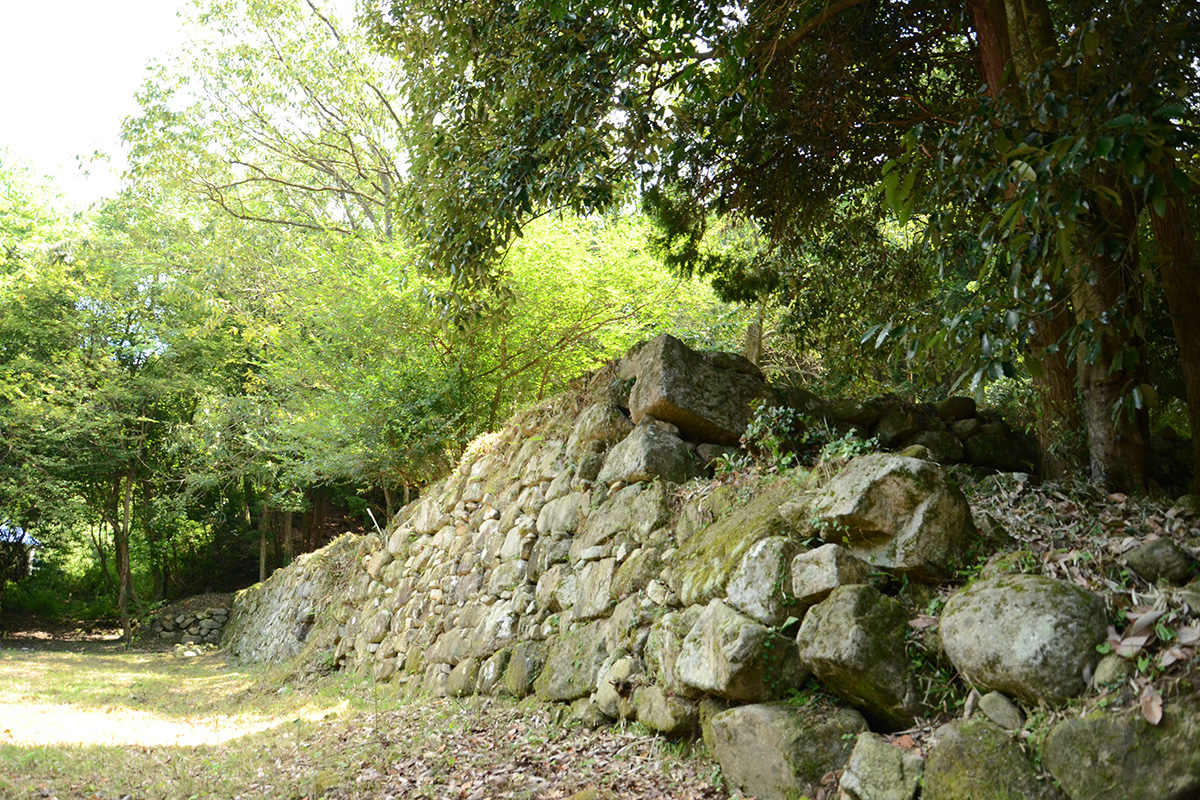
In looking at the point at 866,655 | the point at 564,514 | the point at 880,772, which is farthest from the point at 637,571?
the point at 880,772

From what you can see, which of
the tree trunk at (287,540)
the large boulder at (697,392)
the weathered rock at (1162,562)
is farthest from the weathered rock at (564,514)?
the tree trunk at (287,540)

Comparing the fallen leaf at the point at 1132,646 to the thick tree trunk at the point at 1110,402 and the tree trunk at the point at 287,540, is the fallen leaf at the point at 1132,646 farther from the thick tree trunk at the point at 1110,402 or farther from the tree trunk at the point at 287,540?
the tree trunk at the point at 287,540

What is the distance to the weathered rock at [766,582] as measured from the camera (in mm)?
3586

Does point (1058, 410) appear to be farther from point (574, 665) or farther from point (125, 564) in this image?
point (125, 564)

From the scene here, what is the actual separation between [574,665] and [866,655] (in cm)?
253

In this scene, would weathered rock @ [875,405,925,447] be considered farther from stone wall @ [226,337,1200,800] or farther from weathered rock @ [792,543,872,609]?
weathered rock @ [792,543,872,609]

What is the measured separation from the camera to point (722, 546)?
13.8 feet

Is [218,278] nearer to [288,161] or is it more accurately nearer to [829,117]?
[288,161]

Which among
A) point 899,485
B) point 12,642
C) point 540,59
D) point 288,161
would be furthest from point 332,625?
point 12,642

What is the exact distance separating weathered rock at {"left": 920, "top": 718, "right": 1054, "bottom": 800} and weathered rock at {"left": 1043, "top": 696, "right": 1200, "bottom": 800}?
9 centimetres

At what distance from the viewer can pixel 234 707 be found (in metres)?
8.84

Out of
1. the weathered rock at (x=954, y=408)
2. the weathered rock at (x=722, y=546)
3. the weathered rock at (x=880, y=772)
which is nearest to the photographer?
the weathered rock at (x=880, y=772)

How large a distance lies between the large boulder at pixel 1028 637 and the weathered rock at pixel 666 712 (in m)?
1.43

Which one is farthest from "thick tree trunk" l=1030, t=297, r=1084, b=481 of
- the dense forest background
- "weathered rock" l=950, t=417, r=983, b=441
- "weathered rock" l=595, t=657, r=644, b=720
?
"weathered rock" l=595, t=657, r=644, b=720
